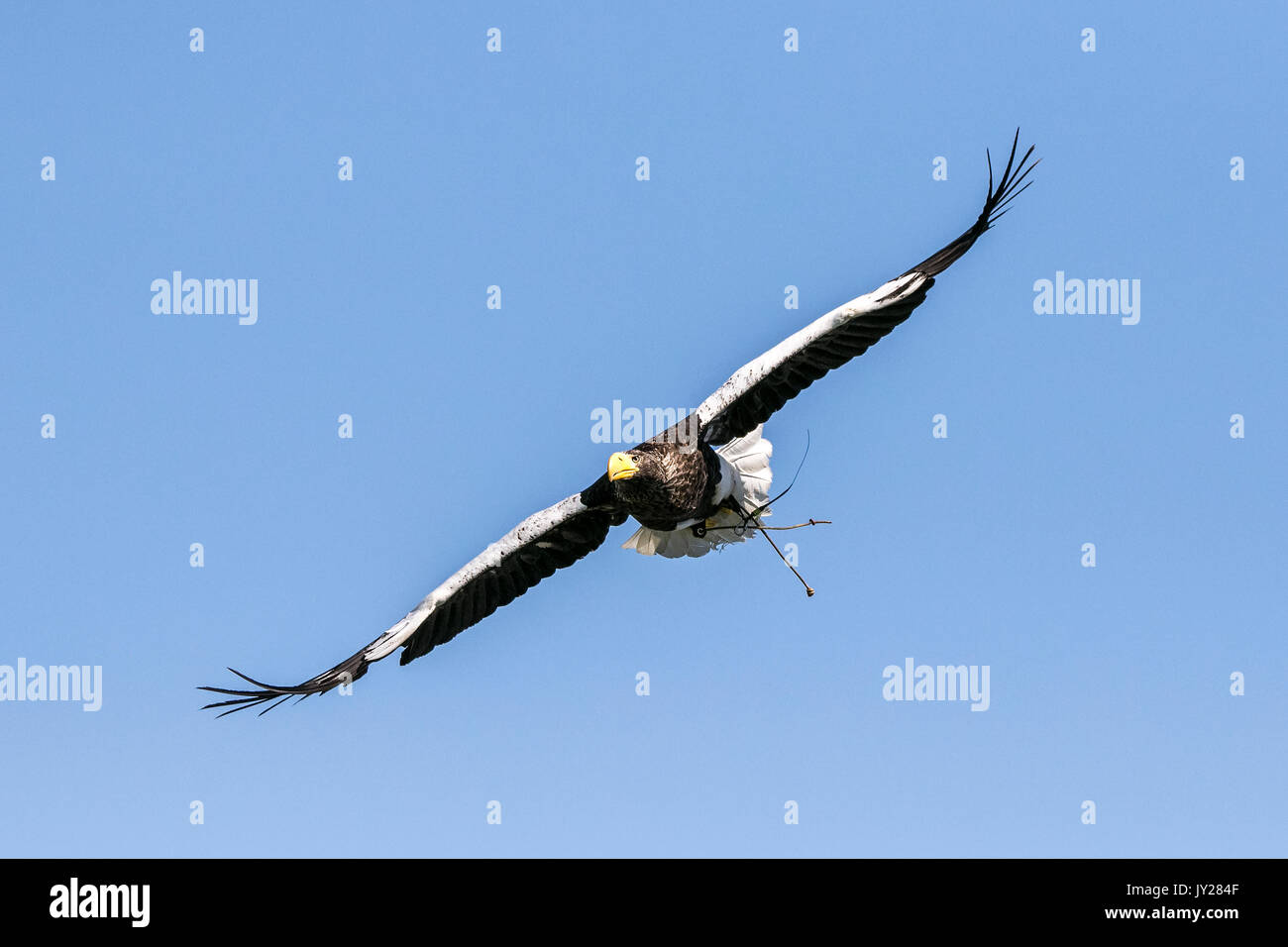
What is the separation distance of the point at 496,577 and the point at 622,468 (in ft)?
6.62

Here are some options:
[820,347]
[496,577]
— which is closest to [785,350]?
[820,347]

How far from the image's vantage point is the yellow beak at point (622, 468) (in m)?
11.9

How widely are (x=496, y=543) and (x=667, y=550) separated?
150 centimetres

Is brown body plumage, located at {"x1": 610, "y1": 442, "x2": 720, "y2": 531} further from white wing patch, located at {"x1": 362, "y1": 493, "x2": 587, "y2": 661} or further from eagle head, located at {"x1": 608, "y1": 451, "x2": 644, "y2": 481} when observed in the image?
white wing patch, located at {"x1": 362, "y1": 493, "x2": 587, "y2": 661}

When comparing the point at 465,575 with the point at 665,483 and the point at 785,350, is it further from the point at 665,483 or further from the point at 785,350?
the point at 785,350

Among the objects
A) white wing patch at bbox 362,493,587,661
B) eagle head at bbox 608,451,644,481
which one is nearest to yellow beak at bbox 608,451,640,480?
eagle head at bbox 608,451,644,481

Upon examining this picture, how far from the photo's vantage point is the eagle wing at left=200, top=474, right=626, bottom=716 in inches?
514

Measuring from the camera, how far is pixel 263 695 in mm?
12430

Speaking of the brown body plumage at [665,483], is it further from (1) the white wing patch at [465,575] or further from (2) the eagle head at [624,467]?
(1) the white wing patch at [465,575]

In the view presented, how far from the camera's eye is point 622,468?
11.9m

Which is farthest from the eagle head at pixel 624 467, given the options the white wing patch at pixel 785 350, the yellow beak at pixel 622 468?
the white wing patch at pixel 785 350

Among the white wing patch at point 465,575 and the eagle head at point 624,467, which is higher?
the eagle head at point 624,467

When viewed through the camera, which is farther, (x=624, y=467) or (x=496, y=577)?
(x=496, y=577)
